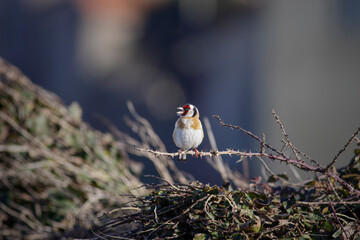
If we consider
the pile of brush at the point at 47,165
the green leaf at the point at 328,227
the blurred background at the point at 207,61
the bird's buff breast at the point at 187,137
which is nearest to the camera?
the bird's buff breast at the point at 187,137

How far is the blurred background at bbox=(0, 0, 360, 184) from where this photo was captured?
720cm

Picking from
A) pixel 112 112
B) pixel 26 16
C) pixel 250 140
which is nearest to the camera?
pixel 250 140

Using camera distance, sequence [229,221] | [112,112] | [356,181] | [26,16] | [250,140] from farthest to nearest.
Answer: [26,16], [112,112], [250,140], [356,181], [229,221]

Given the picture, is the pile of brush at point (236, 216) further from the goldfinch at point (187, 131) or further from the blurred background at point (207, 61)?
the blurred background at point (207, 61)

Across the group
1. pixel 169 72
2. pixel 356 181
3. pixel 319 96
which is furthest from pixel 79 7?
pixel 356 181

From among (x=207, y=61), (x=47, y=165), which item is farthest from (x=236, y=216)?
(x=207, y=61)

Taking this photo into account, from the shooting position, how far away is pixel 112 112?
8.67 metres

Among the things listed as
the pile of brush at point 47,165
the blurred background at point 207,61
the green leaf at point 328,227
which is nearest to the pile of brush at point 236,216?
the green leaf at point 328,227

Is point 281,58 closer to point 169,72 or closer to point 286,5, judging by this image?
point 286,5

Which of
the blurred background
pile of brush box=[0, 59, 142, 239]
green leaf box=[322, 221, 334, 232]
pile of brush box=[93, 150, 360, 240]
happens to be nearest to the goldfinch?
pile of brush box=[93, 150, 360, 240]

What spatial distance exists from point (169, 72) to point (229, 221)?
7554 millimetres

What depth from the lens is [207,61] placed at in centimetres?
856

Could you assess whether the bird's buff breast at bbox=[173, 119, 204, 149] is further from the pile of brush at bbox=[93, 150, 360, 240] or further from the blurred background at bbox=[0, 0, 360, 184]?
the blurred background at bbox=[0, 0, 360, 184]

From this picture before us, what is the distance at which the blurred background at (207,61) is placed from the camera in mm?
7203
